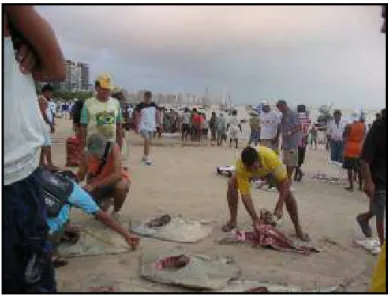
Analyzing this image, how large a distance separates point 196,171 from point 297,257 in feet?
20.2

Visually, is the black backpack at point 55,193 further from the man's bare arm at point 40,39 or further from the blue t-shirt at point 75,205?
the man's bare arm at point 40,39

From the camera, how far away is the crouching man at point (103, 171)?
5438 mm

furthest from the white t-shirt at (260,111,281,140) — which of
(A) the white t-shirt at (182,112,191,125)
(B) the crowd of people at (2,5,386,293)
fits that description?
(A) the white t-shirt at (182,112,191,125)

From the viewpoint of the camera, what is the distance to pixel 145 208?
6547mm

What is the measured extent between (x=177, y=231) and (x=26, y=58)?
342 cm

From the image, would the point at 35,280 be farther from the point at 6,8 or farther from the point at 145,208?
the point at 145,208

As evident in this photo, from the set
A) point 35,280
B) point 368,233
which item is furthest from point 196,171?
point 35,280

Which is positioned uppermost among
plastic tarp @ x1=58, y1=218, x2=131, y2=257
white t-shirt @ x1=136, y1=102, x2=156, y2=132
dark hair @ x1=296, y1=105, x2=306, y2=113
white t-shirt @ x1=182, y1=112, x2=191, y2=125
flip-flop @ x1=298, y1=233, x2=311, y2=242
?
dark hair @ x1=296, y1=105, x2=306, y2=113

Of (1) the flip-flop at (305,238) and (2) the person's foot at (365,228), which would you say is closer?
(1) the flip-flop at (305,238)

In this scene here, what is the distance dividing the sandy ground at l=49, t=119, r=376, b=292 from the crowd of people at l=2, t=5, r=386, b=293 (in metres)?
0.30

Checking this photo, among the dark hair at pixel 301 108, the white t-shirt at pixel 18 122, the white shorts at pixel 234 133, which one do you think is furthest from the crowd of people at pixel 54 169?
the white shorts at pixel 234 133

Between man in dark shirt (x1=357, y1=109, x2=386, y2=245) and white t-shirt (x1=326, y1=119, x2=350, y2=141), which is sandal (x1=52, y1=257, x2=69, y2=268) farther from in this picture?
white t-shirt (x1=326, y1=119, x2=350, y2=141)

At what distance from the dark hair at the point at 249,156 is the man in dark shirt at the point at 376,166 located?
1.08m

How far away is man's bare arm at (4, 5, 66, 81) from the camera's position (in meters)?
1.94
